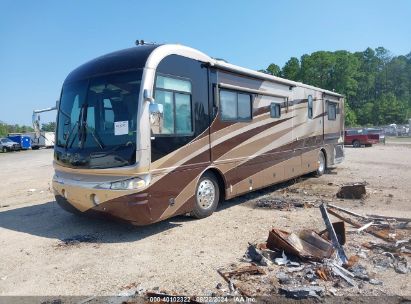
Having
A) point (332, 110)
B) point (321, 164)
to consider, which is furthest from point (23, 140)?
point (321, 164)

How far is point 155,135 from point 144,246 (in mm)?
1811

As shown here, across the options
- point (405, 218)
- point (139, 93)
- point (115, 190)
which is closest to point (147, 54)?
point (139, 93)

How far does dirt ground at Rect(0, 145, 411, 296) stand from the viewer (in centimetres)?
461

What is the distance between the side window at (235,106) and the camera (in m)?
8.13

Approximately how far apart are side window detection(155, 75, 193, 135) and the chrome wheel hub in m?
1.14

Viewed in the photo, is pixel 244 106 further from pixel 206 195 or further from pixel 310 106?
pixel 310 106

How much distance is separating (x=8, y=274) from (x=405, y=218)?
6.61 metres

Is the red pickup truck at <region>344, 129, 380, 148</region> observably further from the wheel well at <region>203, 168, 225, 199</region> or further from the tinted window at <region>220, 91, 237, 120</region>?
the wheel well at <region>203, 168, 225, 199</region>

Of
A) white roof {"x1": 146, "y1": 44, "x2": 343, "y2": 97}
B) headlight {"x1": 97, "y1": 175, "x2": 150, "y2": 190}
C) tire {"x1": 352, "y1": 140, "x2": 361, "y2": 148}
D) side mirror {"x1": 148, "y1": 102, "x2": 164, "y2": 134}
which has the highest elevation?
white roof {"x1": 146, "y1": 44, "x2": 343, "y2": 97}

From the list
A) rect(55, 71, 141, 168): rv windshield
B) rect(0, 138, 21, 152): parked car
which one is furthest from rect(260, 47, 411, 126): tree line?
rect(55, 71, 141, 168): rv windshield

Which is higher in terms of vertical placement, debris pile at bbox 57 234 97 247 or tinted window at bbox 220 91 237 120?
tinted window at bbox 220 91 237 120

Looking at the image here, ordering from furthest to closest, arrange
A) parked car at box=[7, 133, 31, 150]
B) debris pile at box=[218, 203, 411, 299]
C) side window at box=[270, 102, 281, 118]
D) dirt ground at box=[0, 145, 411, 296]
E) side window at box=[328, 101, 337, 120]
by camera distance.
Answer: parked car at box=[7, 133, 31, 150], side window at box=[328, 101, 337, 120], side window at box=[270, 102, 281, 118], dirt ground at box=[0, 145, 411, 296], debris pile at box=[218, 203, 411, 299]

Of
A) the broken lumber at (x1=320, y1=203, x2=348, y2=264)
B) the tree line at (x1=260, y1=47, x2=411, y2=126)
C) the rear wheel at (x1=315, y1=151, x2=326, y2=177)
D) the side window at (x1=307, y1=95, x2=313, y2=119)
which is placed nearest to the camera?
the broken lumber at (x1=320, y1=203, x2=348, y2=264)

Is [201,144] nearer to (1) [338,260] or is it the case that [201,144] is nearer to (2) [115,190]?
(2) [115,190]
